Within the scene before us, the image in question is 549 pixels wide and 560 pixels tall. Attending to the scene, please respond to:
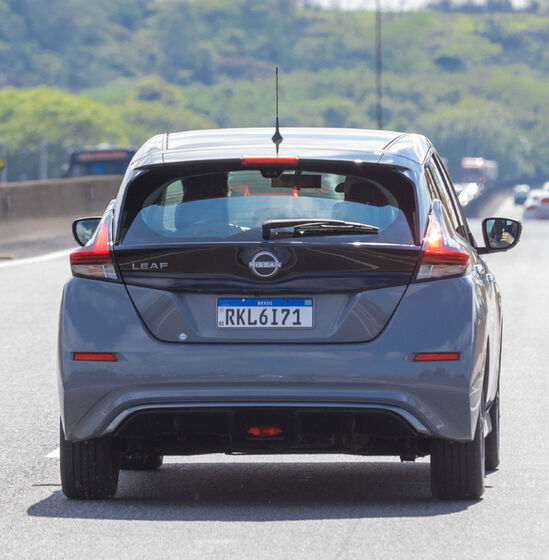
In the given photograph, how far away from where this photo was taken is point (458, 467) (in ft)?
21.4

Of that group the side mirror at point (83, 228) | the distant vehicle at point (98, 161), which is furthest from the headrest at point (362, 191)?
the distant vehicle at point (98, 161)

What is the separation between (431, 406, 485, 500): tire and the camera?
21.3 feet

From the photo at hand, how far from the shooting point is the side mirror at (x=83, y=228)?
7.67 m

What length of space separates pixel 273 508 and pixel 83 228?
1.88 meters

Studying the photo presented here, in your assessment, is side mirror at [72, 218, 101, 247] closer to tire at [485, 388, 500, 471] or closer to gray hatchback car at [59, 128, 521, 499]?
gray hatchback car at [59, 128, 521, 499]

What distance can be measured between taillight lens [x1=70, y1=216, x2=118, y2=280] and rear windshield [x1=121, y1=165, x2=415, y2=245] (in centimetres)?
8

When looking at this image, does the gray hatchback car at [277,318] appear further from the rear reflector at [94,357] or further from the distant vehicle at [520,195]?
the distant vehicle at [520,195]

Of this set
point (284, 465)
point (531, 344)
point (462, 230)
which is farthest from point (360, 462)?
point (531, 344)

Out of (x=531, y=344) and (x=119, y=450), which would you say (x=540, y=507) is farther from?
(x=531, y=344)

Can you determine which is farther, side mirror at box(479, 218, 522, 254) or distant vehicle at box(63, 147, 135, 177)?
distant vehicle at box(63, 147, 135, 177)

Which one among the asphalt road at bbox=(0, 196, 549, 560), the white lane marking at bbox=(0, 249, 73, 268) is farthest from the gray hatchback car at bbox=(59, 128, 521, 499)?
the white lane marking at bbox=(0, 249, 73, 268)

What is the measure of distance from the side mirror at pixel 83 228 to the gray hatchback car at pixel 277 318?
3.84ft

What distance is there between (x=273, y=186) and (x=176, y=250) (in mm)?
517

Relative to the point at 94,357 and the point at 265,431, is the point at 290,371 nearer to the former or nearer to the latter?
the point at 265,431
